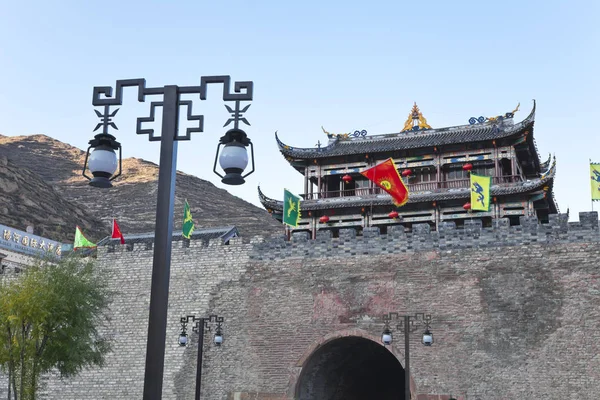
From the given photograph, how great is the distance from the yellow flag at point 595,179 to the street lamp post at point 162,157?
1878 centimetres

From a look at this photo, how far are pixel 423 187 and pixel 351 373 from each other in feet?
28.3

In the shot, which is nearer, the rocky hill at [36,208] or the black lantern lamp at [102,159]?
the black lantern lamp at [102,159]

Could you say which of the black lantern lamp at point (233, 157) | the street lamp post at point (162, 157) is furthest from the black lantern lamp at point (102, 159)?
the black lantern lamp at point (233, 157)

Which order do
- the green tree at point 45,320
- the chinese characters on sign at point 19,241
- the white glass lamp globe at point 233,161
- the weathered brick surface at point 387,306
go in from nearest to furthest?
the white glass lamp globe at point 233,161, the green tree at point 45,320, the weathered brick surface at point 387,306, the chinese characters on sign at point 19,241

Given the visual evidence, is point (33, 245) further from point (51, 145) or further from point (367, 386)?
point (51, 145)

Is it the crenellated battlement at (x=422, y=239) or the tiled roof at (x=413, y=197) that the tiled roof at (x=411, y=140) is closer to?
the tiled roof at (x=413, y=197)

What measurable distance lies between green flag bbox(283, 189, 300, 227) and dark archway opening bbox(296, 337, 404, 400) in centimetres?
617

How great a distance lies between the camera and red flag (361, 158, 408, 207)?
23172 millimetres

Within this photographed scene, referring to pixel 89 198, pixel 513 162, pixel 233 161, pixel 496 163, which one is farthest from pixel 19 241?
pixel 89 198

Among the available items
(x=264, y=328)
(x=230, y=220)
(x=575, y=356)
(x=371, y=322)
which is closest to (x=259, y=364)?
(x=264, y=328)

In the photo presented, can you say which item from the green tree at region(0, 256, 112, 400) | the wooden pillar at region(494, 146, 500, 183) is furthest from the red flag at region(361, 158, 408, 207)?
the green tree at region(0, 256, 112, 400)

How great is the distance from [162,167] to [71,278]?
40.7 ft

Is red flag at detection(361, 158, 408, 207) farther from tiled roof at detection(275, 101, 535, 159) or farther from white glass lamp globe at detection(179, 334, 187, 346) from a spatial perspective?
white glass lamp globe at detection(179, 334, 187, 346)

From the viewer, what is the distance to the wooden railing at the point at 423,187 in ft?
89.0
